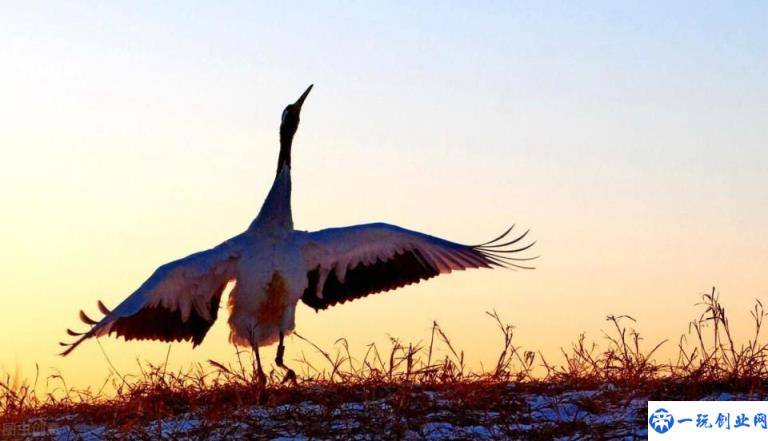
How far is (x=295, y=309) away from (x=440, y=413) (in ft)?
9.40

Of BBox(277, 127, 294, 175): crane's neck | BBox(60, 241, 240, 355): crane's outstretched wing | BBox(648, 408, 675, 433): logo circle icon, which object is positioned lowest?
BBox(648, 408, 675, 433): logo circle icon

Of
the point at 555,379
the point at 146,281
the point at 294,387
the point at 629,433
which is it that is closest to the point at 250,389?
the point at 294,387

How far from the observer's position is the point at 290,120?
11.1 m

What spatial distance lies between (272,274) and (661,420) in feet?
12.1

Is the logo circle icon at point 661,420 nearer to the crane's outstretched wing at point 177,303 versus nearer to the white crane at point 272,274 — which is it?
the white crane at point 272,274

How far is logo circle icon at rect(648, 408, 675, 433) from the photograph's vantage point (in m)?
6.80

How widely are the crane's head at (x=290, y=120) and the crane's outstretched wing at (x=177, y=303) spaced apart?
1.67m

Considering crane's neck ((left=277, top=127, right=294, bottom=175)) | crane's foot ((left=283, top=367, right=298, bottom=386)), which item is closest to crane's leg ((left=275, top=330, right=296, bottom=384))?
crane's foot ((left=283, top=367, right=298, bottom=386))

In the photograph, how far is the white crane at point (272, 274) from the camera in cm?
945

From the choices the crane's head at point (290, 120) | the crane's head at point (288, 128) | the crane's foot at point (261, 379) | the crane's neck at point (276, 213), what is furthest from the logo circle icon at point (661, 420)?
the crane's head at point (290, 120)

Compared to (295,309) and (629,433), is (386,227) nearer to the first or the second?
(295,309)

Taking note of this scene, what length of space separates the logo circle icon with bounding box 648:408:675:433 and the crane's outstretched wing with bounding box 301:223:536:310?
3515mm

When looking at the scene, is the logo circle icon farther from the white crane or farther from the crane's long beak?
the crane's long beak

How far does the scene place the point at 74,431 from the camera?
25.1 feet
